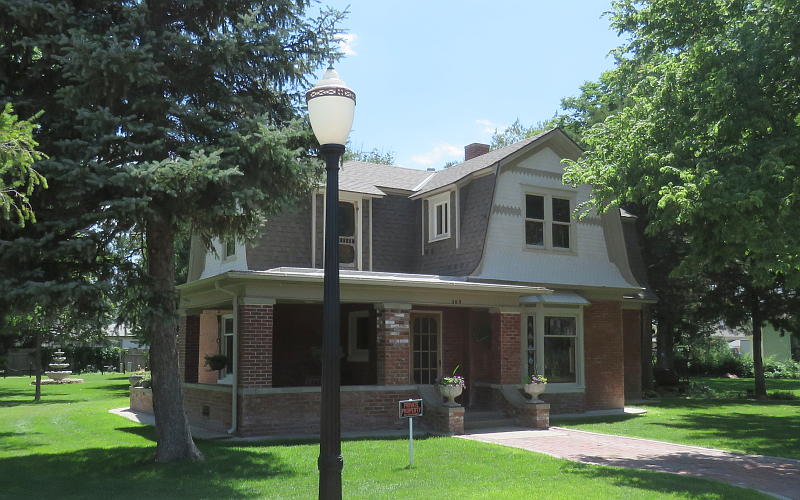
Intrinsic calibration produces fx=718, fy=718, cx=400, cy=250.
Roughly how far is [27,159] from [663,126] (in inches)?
435

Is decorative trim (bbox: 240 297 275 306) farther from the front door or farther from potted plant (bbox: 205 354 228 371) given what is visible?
the front door

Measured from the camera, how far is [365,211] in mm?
19344

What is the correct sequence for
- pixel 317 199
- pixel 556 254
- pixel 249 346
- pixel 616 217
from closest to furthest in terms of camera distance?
pixel 249 346, pixel 317 199, pixel 556 254, pixel 616 217

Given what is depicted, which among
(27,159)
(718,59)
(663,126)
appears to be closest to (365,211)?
(663,126)

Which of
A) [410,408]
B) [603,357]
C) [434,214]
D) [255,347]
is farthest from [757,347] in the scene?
[410,408]

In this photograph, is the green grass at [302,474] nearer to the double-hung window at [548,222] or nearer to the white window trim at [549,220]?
the white window trim at [549,220]

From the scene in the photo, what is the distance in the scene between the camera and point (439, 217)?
65.9 feet

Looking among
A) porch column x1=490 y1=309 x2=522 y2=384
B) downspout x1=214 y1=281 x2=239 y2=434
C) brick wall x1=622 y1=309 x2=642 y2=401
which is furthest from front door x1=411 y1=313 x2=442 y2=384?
brick wall x1=622 y1=309 x2=642 y2=401

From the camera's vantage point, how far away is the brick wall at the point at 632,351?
79.7ft

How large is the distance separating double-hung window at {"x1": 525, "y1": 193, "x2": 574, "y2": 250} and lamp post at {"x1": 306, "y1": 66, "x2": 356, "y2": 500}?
13.6 metres

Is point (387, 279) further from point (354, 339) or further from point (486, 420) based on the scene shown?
point (354, 339)

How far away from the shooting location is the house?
1584cm

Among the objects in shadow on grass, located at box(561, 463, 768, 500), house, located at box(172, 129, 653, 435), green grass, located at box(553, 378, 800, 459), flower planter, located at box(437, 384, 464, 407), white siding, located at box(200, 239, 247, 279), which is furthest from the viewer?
white siding, located at box(200, 239, 247, 279)

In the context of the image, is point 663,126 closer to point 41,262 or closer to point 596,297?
point 596,297
